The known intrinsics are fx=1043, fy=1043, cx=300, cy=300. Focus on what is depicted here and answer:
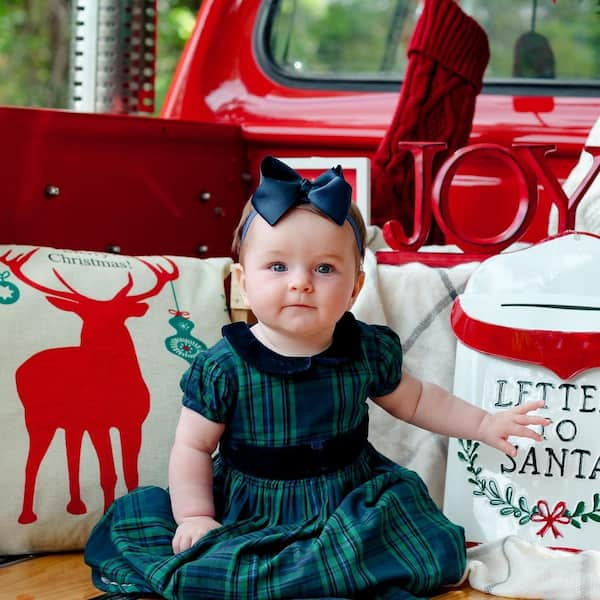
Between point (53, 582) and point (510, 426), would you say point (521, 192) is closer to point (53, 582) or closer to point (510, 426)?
point (510, 426)

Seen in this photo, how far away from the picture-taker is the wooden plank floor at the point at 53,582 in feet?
3.92

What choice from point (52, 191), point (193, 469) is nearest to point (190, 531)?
point (193, 469)

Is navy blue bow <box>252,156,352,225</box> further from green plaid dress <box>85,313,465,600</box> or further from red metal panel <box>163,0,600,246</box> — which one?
red metal panel <box>163,0,600,246</box>

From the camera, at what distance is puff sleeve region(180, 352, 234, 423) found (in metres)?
1.23

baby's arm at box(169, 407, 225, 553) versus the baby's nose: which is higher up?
the baby's nose

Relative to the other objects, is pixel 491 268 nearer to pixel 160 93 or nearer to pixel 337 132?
pixel 337 132

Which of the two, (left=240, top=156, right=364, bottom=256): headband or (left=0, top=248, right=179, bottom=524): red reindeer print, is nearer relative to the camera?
(left=240, top=156, right=364, bottom=256): headband

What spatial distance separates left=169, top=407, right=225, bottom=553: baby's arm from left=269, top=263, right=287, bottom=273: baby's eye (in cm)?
20

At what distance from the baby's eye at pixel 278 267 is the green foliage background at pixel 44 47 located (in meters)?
6.14

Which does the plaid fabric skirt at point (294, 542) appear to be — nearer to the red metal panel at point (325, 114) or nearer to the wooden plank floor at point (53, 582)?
the wooden plank floor at point (53, 582)

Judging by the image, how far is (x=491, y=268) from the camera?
1390 millimetres

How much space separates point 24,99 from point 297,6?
5609mm

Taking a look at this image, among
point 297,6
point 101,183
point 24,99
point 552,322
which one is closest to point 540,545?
point 552,322

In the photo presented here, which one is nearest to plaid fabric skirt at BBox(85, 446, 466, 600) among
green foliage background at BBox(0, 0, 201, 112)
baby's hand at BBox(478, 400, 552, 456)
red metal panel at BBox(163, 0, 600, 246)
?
baby's hand at BBox(478, 400, 552, 456)
